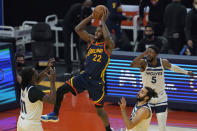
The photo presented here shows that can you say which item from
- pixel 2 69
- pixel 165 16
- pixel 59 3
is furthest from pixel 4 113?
pixel 59 3

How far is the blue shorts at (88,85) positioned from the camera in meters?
8.77

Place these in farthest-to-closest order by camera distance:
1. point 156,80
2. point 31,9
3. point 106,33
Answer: point 31,9
point 156,80
point 106,33

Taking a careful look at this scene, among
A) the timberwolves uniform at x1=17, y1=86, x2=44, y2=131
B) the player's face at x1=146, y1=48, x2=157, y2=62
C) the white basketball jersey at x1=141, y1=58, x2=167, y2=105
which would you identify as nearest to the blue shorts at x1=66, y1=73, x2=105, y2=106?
the white basketball jersey at x1=141, y1=58, x2=167, y2=105

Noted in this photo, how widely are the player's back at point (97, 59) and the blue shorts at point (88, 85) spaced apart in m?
0.10

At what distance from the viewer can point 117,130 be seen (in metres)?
9.91

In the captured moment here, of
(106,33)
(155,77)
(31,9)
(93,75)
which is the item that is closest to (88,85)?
(93,75)

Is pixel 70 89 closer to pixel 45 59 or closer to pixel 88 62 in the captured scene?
pixel 88 62

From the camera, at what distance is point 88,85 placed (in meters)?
8.83

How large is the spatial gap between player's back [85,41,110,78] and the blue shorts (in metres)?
0.10

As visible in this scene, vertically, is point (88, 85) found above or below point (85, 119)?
above

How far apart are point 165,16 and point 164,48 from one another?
103cm

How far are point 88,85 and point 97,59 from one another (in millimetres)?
500

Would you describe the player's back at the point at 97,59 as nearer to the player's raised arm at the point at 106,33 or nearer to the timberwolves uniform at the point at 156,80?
the player's raised arm at the point at 106,33

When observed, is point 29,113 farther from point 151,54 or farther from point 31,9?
point 31,9
